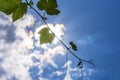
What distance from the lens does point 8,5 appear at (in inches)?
35.5

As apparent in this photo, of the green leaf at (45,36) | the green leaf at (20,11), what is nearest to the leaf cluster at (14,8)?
the green leaf at (20,11)

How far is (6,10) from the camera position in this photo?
922 millimetres

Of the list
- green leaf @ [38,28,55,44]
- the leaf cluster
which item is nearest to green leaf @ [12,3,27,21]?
the leaf cluster

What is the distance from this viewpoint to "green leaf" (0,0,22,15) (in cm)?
88

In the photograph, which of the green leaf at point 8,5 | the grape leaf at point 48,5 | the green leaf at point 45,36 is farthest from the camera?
the green leaf at point 45,36

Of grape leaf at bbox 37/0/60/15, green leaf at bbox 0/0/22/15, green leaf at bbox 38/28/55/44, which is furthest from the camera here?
green leaf at bbox 38/28/55/44

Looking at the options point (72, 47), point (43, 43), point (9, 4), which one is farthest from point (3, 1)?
point (72, 47)

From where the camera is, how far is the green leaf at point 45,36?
44.8 inches

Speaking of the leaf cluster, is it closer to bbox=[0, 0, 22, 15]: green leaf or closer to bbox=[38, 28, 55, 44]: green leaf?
bbox=[0, 0, 22, 15]: green leaf

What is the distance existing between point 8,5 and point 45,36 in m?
0.34

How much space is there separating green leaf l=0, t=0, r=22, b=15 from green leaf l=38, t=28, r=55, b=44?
0.27 metres

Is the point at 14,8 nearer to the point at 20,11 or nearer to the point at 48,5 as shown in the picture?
the point at 20,11

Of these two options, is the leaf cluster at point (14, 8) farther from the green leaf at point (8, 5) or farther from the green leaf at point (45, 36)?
the green leaf at point (45, 36)

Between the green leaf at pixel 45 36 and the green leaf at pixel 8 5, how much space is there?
27 cm
